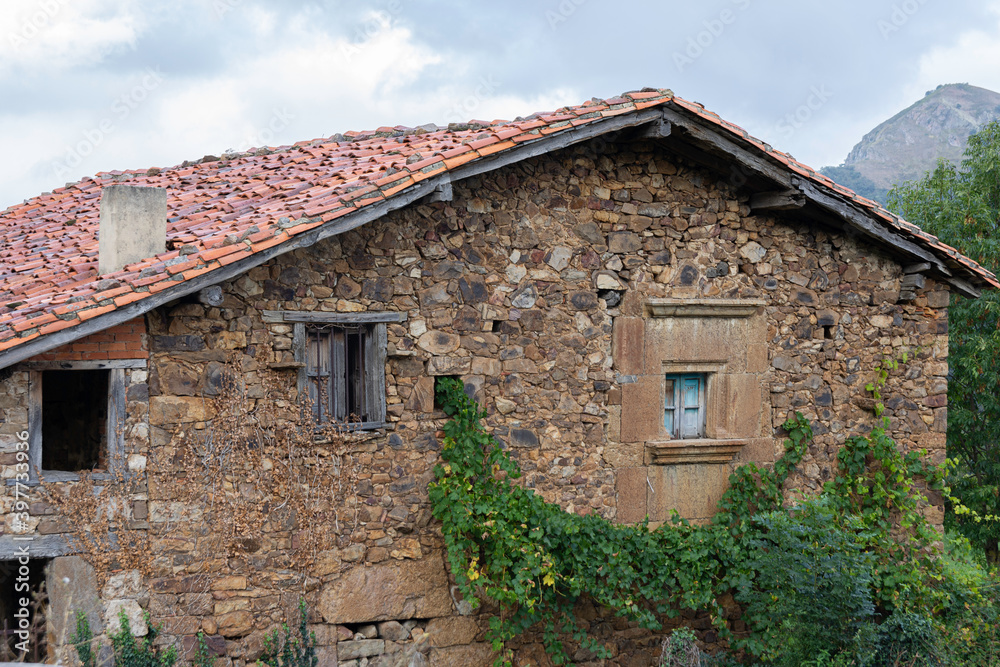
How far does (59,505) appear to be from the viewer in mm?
5488

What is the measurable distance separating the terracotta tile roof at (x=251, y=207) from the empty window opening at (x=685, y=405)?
1968mm

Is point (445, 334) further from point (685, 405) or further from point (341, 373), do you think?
point (685, 405)

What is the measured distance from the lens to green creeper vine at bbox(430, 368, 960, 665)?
20.7 feet

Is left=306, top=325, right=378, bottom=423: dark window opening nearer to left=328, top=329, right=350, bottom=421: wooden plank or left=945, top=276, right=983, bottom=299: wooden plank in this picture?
left=328, top=329, right=350, bottom=421: wooden plank

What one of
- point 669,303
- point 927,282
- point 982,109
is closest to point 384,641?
point 669,303

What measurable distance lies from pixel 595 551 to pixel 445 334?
200 cm

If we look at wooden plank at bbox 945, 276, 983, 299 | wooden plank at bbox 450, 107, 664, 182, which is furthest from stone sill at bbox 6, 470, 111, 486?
wooden plank at bbox 945, 276, 983, 299

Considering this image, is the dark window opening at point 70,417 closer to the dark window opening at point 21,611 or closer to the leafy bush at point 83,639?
the dark window opening at point 21,611

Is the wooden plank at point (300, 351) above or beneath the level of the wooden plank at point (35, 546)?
above

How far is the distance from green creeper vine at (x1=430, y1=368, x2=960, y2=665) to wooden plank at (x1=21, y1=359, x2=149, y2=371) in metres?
2.12

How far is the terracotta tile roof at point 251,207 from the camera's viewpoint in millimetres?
5340

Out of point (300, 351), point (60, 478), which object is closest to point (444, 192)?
point (300, 351)

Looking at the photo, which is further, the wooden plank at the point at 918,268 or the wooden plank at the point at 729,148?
the wooden plank at the point at 918,268

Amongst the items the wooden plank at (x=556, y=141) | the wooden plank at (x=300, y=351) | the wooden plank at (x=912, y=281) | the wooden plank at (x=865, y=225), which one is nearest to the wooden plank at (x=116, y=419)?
the wooden plank at (x=300, y=351)
